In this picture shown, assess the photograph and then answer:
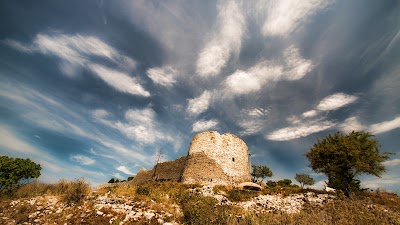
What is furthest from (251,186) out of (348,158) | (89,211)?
(89,211)

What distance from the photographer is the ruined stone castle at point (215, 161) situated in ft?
76.0

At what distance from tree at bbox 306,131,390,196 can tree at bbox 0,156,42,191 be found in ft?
80.7

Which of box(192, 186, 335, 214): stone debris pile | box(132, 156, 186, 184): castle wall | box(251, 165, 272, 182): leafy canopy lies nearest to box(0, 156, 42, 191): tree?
box(192, 186, 335, 214): stone debris pile

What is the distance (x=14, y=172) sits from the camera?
1375cm

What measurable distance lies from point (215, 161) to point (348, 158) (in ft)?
45.4

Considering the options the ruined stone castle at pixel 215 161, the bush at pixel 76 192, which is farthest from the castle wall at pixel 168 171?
the bush at pixel 76 192

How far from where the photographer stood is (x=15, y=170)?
13945mm

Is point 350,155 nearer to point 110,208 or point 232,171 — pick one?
point 232,171

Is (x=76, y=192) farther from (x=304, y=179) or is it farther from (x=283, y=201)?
(x=304, y=179)

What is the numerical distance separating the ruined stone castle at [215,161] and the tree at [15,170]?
15211 mm

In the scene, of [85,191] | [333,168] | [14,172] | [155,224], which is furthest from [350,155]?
[14,172]

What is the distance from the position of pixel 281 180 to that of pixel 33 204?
138 feet

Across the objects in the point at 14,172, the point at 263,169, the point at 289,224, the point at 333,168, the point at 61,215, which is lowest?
the point at 61,215

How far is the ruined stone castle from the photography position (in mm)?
23156
